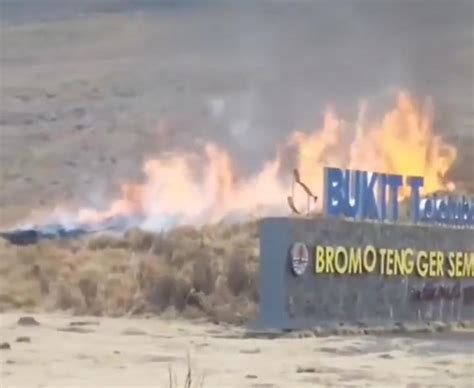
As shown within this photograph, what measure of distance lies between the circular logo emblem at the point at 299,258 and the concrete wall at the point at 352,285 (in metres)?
0.02

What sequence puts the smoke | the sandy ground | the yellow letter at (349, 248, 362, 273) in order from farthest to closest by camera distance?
the yellow letter at (349, 248, 362, 273), the smoke, the sandy ground

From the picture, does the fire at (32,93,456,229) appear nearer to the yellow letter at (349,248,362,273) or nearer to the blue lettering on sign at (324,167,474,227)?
the blue lettering on sign at (324,167,474,227)

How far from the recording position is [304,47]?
14.4ft

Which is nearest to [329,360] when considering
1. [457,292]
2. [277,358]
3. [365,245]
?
[277,358]

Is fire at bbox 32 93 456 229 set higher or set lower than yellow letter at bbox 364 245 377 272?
higher

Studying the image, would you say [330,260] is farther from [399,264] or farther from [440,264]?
[440,264]

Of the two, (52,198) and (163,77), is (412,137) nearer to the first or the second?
(163,77)

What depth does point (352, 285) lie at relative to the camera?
4613 mm

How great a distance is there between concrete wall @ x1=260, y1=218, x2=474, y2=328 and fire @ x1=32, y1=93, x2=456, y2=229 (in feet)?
0.44

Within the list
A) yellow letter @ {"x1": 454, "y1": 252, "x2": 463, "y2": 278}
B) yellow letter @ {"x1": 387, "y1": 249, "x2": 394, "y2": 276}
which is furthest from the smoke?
yellow letter @ {"x1": 454, "y1": 252, "x2": 463, "y2": 278}

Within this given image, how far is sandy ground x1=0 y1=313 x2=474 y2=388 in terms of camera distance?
13.1 ft

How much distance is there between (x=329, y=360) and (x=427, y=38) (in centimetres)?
131

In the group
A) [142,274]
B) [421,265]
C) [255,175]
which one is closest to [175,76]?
[255,175]

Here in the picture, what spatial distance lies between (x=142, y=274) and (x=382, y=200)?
42.4 inches
